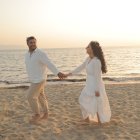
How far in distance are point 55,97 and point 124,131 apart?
6.00m

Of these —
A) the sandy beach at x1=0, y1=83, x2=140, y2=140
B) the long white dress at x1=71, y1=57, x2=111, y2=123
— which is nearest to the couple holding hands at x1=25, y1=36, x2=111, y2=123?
the long white dress at x1=71, y1=57, x2=111, y2=123

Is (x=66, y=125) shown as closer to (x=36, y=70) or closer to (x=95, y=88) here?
(x=95, y=88)

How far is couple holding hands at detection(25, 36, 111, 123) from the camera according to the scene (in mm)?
7810

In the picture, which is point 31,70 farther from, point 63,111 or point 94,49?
point 63,111

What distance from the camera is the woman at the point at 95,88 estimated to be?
7789 mm

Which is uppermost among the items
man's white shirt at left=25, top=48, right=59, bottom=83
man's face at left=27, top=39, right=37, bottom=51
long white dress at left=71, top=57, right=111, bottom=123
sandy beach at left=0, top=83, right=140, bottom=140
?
man's face at left=27, top=39, right=37, bottom=51

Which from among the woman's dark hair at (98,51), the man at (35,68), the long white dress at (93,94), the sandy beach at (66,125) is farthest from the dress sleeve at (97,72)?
the sandy beach at (66,125)

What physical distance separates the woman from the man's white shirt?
840 mm

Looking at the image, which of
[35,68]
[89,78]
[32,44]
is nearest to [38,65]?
[35,68]

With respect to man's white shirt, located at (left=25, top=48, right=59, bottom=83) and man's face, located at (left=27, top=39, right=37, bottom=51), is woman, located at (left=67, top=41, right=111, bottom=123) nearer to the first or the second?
man's white shirt, located at (left=25, top=48, right=59, bottom=83)

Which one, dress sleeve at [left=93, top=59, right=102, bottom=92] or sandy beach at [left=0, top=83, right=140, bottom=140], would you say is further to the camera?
dress sleeve at [left=93, top=59, right=102, bottom=92]

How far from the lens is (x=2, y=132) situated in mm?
7750

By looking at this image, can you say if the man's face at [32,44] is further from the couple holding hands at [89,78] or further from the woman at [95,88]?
the woman at [95,88]

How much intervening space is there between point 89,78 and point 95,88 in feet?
0.93
